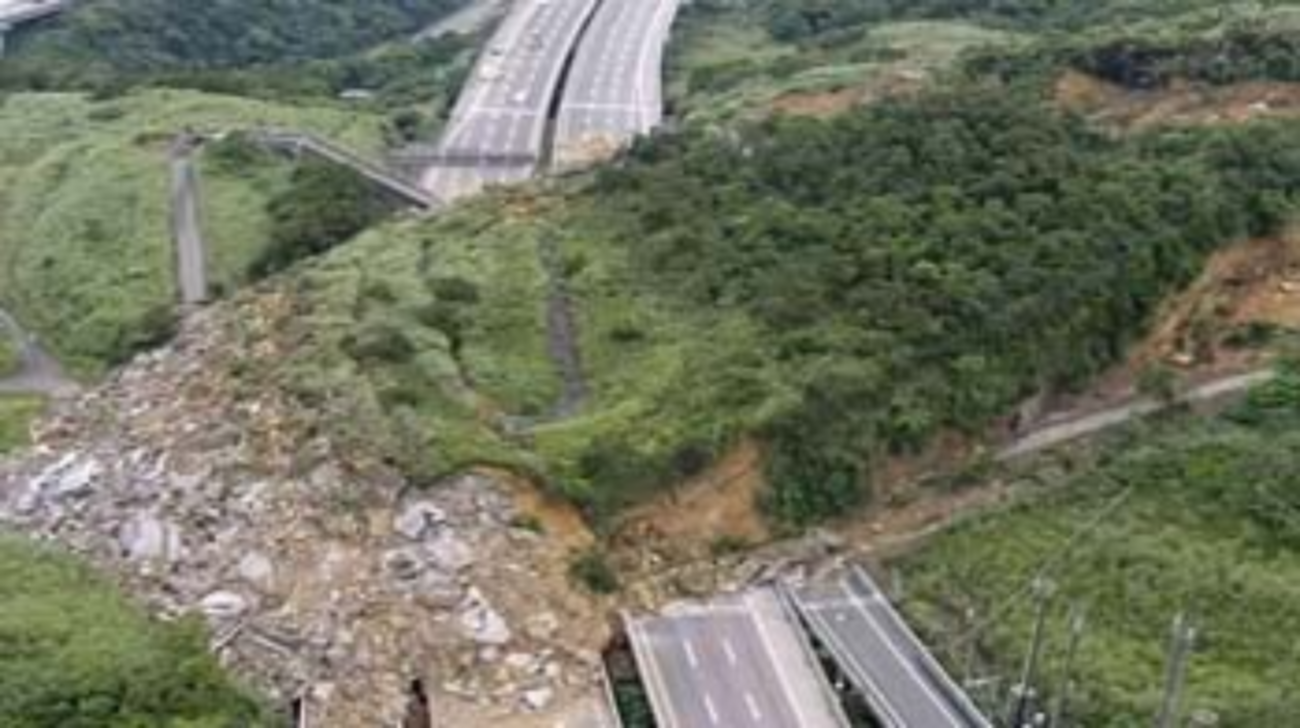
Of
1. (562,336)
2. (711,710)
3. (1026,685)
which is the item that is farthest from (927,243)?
(711,710)

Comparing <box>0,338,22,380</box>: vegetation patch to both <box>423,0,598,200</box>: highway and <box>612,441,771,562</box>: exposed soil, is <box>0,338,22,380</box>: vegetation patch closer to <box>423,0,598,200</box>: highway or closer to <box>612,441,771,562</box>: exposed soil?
<box>423,0,598,200</box>: highway

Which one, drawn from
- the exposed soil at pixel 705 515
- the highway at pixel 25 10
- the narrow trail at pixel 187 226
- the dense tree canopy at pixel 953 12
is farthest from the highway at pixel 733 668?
the highway at pixel 25 10

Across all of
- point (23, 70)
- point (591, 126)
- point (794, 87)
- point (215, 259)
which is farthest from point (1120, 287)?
point (23, 70)

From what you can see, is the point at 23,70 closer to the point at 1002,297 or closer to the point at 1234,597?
the point at 1002,297

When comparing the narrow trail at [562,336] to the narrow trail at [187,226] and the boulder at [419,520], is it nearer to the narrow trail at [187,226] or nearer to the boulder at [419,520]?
the boulder at [419,520]

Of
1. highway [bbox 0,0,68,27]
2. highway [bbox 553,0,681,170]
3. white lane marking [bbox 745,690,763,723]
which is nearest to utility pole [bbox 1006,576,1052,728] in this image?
white lane marking [bbox 745,690,763,723]

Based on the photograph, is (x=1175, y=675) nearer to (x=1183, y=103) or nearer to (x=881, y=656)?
(x=881, y=656)
